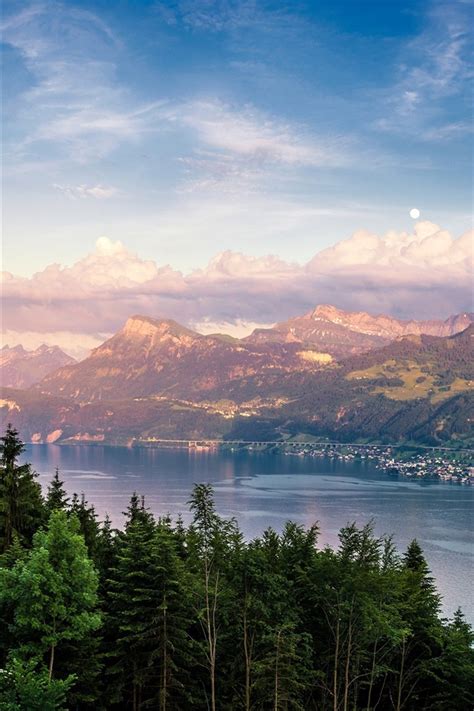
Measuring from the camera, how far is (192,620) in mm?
38625

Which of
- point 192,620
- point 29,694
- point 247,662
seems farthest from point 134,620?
point 29,694

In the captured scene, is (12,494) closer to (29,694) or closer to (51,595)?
(51,595)

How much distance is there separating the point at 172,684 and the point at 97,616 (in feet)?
17.8

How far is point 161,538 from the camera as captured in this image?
39281mm

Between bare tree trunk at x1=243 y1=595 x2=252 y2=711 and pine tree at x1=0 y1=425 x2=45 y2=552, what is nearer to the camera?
bare tree trunk at x1=243 y1=595 x2=252 y2=711

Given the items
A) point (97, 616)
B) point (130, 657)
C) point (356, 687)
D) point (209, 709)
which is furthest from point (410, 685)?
point (97, 616)

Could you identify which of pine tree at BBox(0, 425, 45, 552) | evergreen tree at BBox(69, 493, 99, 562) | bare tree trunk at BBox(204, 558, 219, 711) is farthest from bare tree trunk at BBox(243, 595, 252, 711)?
evergreen tree at BBox(69, 493, 99, 562)

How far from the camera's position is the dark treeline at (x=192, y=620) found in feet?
112

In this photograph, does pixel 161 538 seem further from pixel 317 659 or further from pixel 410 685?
pixel 410 685

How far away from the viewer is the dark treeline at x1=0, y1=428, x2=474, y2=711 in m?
34.3

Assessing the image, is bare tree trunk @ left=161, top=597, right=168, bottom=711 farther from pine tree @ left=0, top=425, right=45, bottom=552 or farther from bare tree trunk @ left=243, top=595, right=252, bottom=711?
pine tree @ left=0, top=425, right=45, bottom=552

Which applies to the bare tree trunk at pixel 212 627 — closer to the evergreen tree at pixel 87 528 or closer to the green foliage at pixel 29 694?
the green foliage at pixel 29 694

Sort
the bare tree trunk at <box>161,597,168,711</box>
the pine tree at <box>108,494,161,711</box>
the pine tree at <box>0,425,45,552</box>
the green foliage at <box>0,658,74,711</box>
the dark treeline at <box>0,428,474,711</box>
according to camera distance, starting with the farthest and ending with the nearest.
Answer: the pine tree at <box>0,425,45,552</box> → the pine tree at <box>108,494,161,711</box> → the bare tree trunk at <box>161,597,168,711</box> → the dark treeline at <box>0,428,474,711</box> → the green foliage at <box>0,658,74,711</box>

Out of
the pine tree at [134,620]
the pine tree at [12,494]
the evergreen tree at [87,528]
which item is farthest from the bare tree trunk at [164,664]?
the evergreen tree at [87,528]
